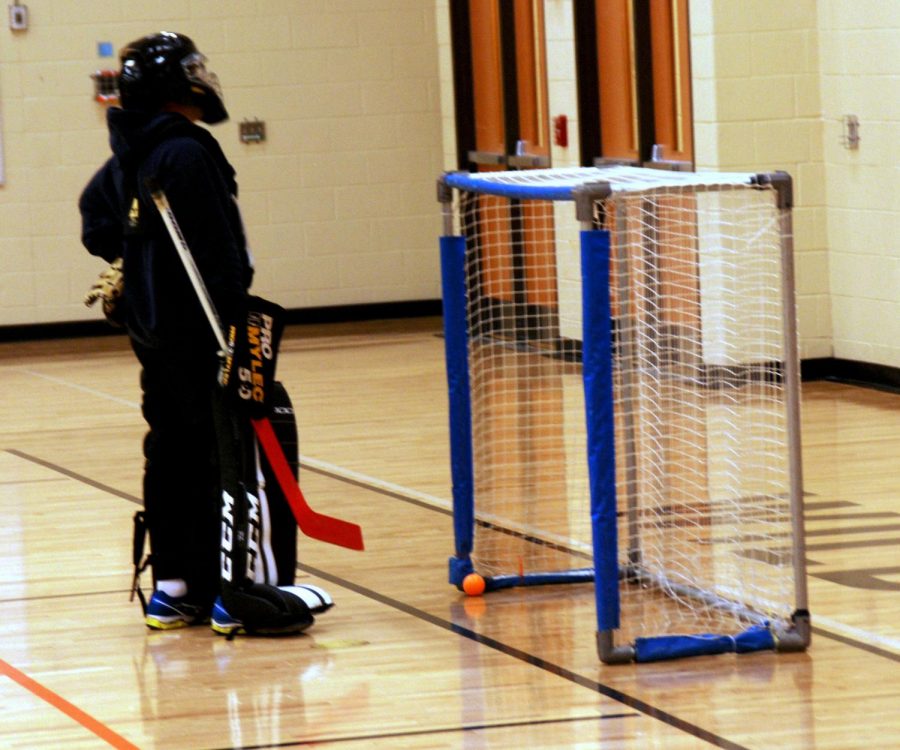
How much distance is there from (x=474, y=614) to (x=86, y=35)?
8118 millimetres

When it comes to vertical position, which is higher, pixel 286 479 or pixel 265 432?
pixel 265 432

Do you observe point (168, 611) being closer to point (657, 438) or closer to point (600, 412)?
point (600, 412)

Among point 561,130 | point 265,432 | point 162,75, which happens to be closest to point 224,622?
point 265,432

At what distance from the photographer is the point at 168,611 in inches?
197

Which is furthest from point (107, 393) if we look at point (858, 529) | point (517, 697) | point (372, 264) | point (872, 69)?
point (517, 697)

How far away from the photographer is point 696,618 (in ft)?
15.7

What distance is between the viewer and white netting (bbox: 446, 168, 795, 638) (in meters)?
4.92

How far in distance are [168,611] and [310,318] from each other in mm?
7870

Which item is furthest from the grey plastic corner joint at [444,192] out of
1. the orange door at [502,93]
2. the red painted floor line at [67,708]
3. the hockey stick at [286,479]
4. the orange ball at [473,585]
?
the orange door at [502,93]

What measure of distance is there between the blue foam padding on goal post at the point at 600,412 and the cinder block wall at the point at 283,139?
837 cm

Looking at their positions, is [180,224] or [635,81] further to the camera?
[635,81]

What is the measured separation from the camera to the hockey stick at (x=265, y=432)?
4734mm

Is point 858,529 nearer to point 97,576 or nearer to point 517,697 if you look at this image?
point 517,697

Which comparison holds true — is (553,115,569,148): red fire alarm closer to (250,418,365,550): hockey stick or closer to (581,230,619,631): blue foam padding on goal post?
(250,418,365,550): hockey stick
